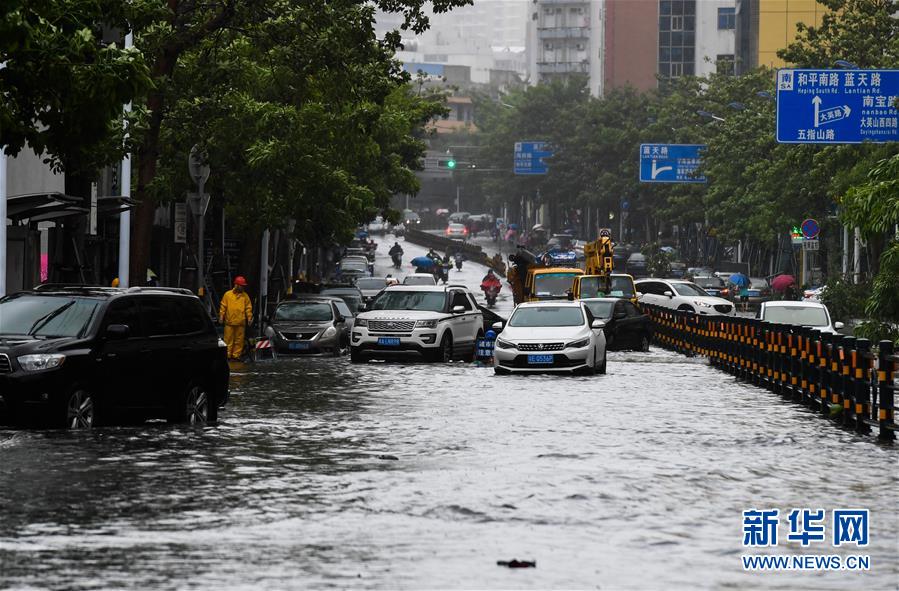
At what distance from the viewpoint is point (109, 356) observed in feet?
60.7

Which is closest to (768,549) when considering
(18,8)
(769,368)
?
(18,8)

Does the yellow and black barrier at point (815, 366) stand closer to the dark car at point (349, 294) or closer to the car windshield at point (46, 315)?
the car windshield at point (46, 315)

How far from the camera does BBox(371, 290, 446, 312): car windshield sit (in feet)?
121

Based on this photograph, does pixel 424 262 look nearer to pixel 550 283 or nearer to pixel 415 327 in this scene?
pixel 550 283

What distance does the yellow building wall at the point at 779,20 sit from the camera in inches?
4899

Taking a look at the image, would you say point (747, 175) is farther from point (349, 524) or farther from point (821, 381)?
point (349, 524)

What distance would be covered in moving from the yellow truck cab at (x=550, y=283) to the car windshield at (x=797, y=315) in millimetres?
13551

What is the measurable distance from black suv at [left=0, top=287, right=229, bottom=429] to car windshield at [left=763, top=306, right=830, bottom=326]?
20.5m

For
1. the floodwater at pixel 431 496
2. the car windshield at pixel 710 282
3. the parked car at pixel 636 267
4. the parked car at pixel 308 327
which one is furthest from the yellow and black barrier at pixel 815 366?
the parked car at pixel 636 267

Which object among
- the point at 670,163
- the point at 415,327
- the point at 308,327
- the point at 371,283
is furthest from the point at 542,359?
the point at 670,163

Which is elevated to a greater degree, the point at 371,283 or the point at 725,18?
the point at 725,18

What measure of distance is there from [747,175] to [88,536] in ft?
217

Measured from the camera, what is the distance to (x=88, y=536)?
11.2 m

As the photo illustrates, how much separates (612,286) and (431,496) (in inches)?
1575
